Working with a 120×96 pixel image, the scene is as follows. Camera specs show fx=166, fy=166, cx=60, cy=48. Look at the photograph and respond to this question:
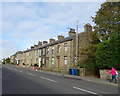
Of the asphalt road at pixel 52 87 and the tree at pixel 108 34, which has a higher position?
the tree at pixel 108 34

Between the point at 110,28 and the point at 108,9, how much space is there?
2.96 m

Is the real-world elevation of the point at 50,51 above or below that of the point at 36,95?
above

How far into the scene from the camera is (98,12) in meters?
25.6

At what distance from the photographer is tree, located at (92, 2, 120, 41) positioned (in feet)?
76.7

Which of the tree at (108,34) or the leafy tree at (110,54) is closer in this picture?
the leafy tree at (110,54)

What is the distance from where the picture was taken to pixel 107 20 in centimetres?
2436

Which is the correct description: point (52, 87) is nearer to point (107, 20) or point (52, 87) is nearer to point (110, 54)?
point (110, 54)

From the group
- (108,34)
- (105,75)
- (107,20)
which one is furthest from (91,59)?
(105,75)

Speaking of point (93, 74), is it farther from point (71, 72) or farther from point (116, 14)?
point (116, 14)

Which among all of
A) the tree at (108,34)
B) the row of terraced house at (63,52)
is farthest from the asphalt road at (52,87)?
the row of terraced house at (63,52)

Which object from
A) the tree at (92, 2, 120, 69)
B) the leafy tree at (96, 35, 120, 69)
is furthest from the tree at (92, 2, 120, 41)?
the leafy tree at (96, 35, 120, 69)

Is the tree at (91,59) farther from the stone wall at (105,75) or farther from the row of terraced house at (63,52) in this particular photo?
the row of terraced house at (63,52)

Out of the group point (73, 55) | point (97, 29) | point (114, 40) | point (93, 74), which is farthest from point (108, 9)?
point (73, 55)

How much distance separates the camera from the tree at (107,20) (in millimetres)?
23391
